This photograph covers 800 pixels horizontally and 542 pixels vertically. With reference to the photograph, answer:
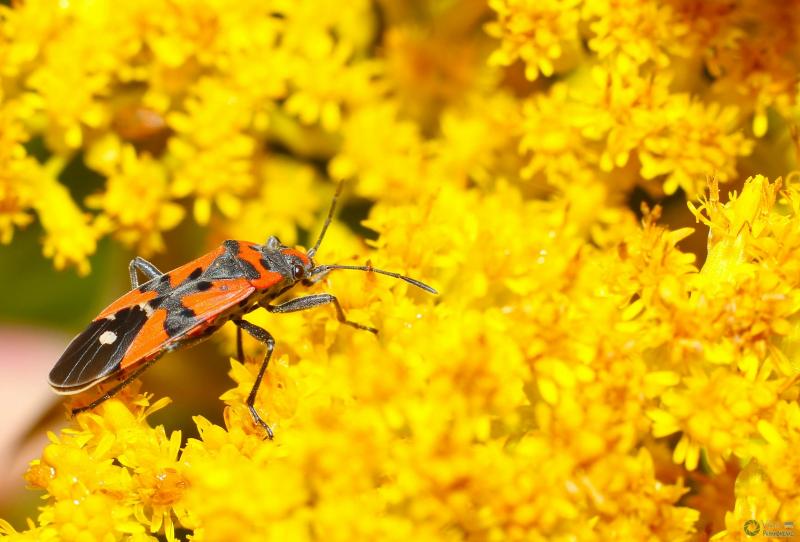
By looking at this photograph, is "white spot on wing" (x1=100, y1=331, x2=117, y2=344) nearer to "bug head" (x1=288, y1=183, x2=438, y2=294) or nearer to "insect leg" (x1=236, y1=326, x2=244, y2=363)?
"insect leg" (x1=236, y1=326, x2=244, y2=363)

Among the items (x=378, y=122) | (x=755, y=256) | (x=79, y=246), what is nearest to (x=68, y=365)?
(x=79, y=246)

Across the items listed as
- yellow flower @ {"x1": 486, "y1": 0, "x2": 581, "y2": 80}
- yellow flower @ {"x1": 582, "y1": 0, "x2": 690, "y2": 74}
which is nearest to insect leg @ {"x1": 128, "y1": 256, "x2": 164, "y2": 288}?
yellow flower @ {"x1": 486, "y1": 0, "x2": 581, "y2": 80}

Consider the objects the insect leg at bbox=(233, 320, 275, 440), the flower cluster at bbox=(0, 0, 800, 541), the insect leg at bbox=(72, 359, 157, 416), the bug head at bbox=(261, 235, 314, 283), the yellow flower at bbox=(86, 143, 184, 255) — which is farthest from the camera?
the yellow flower at bbox=(86, 143, 184, 255)

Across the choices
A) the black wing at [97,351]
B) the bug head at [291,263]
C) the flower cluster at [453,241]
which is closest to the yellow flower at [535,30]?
the flower cluster at [453,241]

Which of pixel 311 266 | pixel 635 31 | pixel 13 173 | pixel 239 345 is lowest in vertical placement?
pixel 239 345

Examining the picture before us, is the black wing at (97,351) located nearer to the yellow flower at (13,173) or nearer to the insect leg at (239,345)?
the insect leg at (239,345)

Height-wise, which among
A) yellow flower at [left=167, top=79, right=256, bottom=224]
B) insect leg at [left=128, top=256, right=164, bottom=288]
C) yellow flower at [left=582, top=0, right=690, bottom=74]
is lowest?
insect leg at [left=128, top=256, right=164, bottom=288]

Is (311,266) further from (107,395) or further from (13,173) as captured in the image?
(13,173)

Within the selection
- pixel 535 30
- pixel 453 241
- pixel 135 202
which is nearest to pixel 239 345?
pixel 135 202
